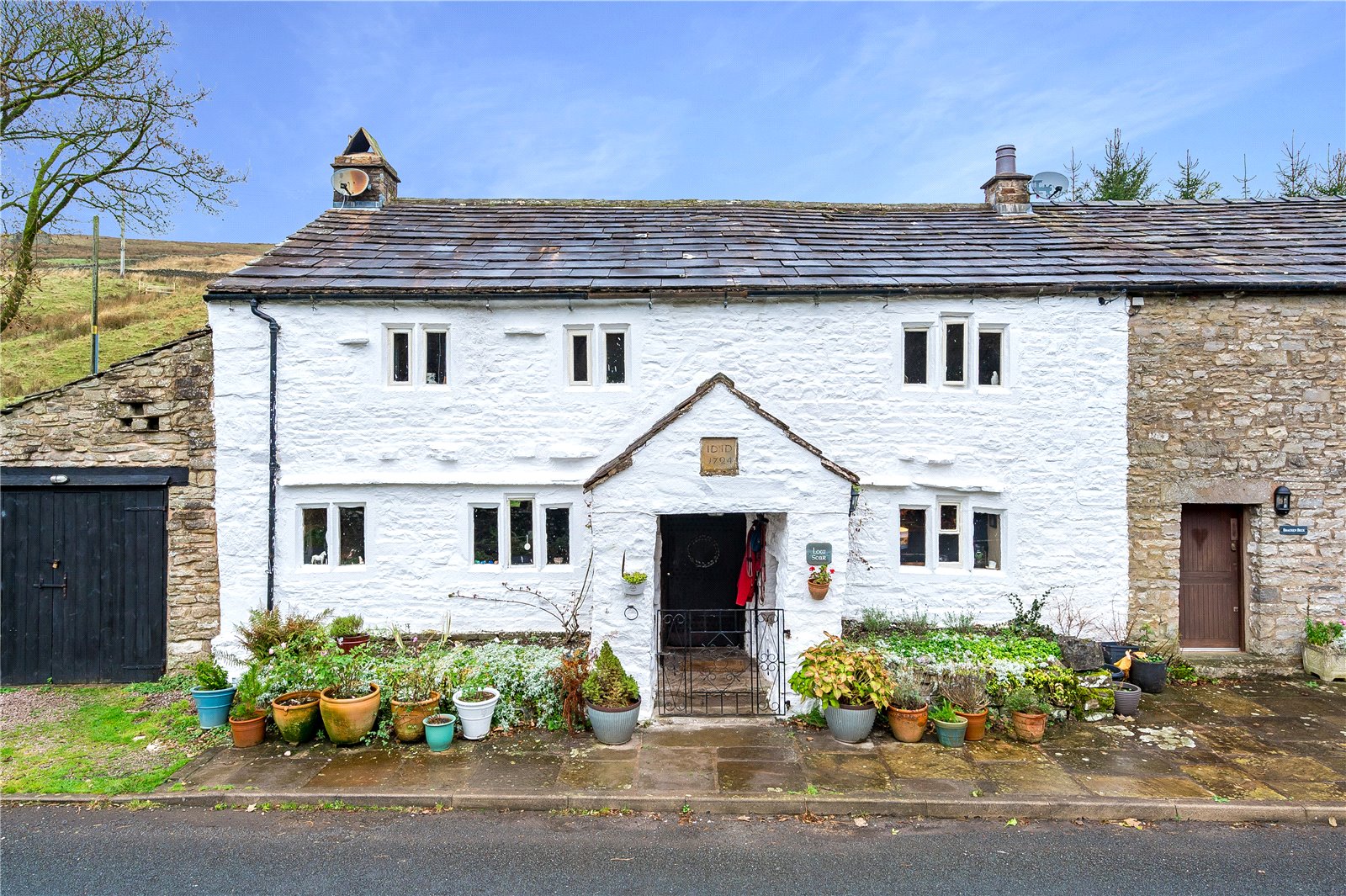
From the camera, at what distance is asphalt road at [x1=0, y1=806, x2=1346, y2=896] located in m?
5.31

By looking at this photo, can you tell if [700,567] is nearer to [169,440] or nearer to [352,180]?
[169,440]

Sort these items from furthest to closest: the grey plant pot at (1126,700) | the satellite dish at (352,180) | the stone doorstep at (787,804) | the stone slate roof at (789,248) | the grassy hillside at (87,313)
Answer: the grassy hillside at (87,313) → the satellite dish at (352,180) → the stone slate roof at (789,248) → the grey plant pot at (1126,700) → the stone doorstep at (787,804)

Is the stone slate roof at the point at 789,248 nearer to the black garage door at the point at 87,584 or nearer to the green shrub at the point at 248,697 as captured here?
the black garage door at the point at 87,584

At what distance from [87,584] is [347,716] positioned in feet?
17.3

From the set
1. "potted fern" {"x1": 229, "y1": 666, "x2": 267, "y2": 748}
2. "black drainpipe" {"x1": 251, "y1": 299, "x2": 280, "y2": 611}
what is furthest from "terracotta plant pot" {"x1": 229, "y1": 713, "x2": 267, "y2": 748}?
"black drainpipe" {"x1": 251, "y1": 299, "x2": 280, "y2": 611}

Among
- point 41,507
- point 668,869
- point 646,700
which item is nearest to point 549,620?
point 646,700

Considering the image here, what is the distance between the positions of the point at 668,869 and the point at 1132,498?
27.7 ft

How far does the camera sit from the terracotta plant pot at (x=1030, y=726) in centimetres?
759

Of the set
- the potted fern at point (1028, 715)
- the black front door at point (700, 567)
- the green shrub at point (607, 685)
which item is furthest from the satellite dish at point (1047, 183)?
the green shrub at point (607, 685)

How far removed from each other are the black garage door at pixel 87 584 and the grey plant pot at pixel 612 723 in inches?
266

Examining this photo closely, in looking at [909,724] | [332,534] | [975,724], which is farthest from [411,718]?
[975,724]

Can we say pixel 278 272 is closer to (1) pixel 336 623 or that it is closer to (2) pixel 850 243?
(1) pixel 336 623

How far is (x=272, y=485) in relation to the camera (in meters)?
9.38

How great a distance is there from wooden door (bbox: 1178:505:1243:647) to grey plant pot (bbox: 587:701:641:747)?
8664 mm
